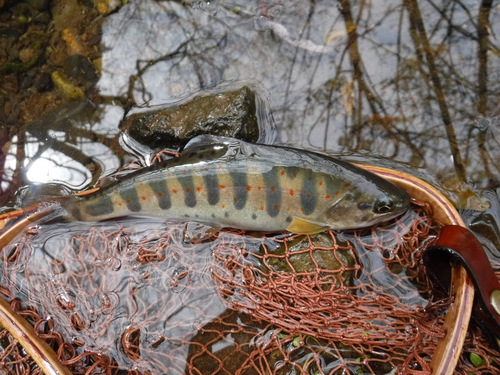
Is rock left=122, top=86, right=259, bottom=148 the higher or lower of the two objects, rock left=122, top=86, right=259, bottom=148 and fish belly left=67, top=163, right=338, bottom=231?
the higher

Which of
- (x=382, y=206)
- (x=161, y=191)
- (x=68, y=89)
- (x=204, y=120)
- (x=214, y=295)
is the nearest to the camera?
(x=382, y=206)

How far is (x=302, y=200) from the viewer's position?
3.57m

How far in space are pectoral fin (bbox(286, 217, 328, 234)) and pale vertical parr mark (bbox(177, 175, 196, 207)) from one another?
0.87 metres

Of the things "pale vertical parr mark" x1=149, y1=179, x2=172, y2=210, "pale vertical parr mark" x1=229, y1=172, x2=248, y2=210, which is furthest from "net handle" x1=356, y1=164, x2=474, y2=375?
"pale vertical parr mark" x1=149, y1=179, x2=172, y2=210

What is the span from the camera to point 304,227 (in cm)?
364

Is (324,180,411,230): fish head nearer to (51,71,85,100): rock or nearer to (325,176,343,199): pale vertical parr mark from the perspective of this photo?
(325,176,343,199): pale vertical parr mark

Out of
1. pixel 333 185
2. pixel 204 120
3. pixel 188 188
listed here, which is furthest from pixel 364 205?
pixel 204 120

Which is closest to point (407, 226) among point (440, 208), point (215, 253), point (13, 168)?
point (440, 208)

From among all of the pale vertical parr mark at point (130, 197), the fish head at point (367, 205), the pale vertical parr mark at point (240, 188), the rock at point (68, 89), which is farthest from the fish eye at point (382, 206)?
the rock at point (68, 89)

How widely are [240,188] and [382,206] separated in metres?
1.18

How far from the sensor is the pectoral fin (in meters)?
3.64

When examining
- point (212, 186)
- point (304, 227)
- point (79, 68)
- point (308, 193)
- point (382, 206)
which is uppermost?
point (79, 68)

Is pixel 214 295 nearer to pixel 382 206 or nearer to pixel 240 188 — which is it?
pixel 240 188

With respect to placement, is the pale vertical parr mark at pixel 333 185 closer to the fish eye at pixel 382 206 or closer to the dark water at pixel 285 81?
the fish eye at pixel 382 206
